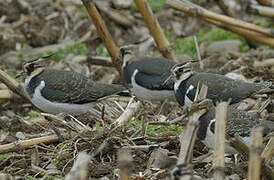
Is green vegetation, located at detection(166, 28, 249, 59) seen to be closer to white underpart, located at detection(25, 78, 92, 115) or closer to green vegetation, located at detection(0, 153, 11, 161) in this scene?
white underpart, located at detection(25, 78, 92, 115)

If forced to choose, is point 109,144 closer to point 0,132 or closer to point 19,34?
point 0,132

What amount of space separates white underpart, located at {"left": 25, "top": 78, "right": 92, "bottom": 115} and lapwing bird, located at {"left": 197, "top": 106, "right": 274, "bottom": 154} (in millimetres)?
2787

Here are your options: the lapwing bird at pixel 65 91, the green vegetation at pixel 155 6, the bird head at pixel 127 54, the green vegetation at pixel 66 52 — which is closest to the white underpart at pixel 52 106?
the lapwing bird at pixel 65 91

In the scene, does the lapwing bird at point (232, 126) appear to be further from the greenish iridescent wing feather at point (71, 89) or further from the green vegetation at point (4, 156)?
the greenish iridescent wing feather at point (71, 89)

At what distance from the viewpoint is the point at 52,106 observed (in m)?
8.68

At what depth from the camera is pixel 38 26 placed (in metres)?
12.3

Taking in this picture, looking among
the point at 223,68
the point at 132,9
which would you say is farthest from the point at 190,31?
the point at 223,68

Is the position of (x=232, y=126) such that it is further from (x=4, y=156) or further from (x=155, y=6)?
(x=155, y=6)

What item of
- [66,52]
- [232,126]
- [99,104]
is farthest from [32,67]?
[232,126]

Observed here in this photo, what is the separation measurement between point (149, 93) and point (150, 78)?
240 millimetres

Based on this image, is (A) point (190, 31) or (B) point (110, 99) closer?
(B) point (110, 99)

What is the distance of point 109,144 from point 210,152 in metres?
1.12

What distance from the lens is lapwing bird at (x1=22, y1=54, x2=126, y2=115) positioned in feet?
28.4

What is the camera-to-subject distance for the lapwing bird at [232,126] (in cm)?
629
